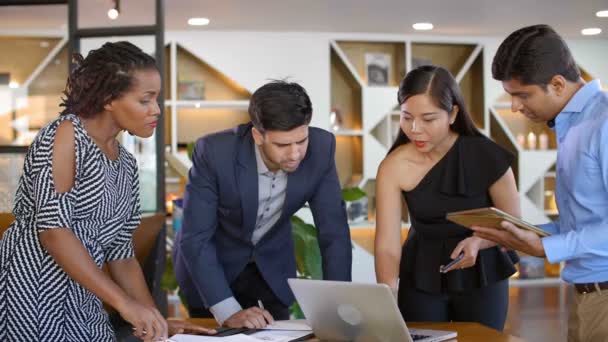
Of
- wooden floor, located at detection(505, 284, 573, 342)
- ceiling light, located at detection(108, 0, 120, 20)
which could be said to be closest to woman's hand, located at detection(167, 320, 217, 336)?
wooden floor, located at detection(505, 284, 573, 342)

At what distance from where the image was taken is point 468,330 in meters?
2.30

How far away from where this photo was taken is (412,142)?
2.85 m

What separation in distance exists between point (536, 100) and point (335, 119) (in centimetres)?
621

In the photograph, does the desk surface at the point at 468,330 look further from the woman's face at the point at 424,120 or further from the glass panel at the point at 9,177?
the glass panel at the point at 9,177

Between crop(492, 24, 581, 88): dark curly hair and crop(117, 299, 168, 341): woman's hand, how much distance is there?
1.13 meters

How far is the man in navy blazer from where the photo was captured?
266cm

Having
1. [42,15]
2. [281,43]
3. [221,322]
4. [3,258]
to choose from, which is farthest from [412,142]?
[281,43]

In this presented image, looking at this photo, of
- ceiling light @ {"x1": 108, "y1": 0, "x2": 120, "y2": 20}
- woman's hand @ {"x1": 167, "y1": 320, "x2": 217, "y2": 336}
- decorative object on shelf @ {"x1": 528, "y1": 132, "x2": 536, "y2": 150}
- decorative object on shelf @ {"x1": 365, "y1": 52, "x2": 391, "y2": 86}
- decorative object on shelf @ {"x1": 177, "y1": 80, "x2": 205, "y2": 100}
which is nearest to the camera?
woman's hand @ {"x1": 167, "y1": 320, "x2": 217, "y2": 336}

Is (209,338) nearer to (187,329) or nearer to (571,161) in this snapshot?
(187,329)

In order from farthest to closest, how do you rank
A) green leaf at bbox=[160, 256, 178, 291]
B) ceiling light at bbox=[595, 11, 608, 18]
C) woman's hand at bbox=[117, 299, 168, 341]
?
ceiling light at bbox=[595, 11, 608, 18] → green leaf at bbox=[160, 256, 178, 291] → woman's hand at bbox=[117, 299, 168, 341]

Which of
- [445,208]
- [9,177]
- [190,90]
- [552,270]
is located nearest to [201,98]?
[190,90]

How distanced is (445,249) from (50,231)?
1347 millimetres

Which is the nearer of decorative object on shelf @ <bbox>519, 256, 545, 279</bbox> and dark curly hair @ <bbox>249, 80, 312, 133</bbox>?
dark curly hair @ <bbox>249, 80, 312, 133</bbox>

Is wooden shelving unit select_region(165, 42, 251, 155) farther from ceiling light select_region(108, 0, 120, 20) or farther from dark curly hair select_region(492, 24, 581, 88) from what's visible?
dark curly hair select_region(492, 24, 581, 88)
